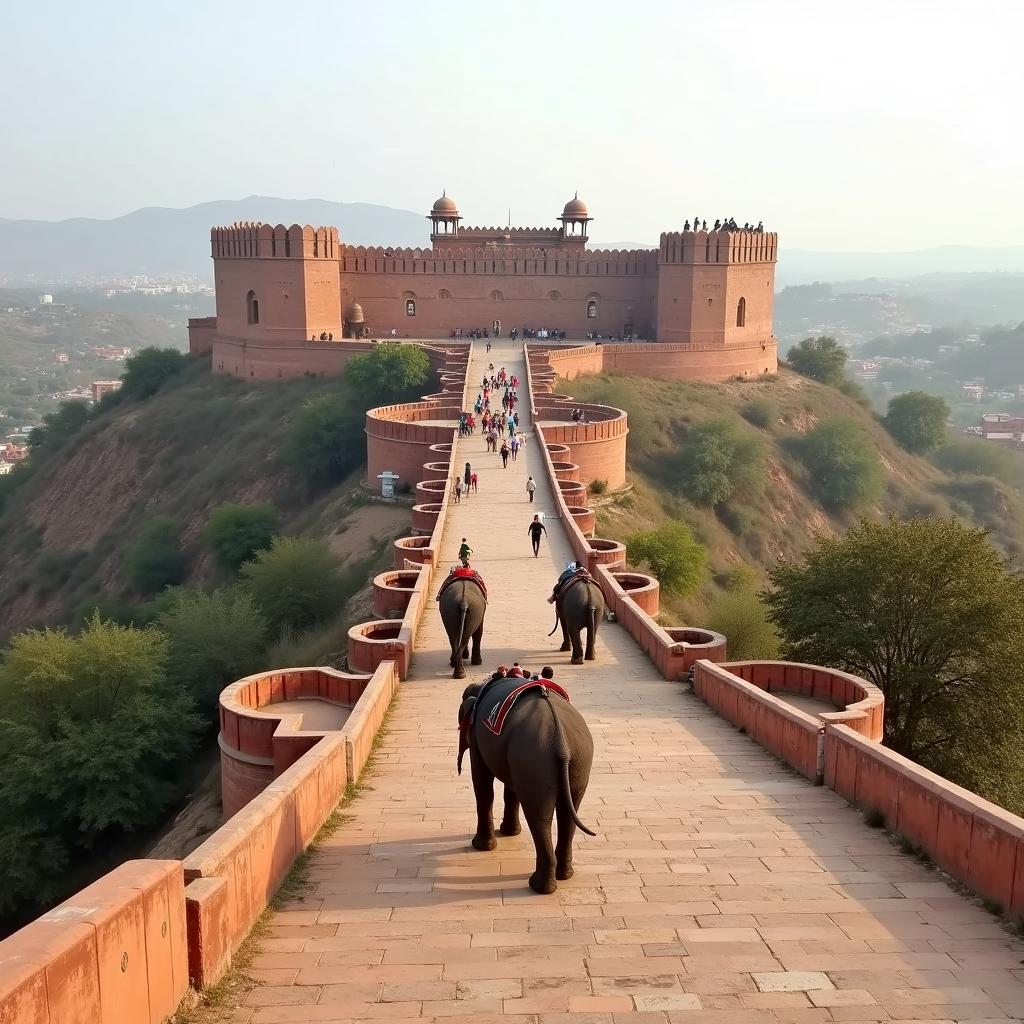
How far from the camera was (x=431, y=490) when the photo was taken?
21719 mm

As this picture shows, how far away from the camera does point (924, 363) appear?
6742 inches

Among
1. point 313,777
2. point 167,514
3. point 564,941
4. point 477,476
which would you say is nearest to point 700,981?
point 564,941

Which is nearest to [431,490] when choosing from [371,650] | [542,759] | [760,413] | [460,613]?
[371,650]

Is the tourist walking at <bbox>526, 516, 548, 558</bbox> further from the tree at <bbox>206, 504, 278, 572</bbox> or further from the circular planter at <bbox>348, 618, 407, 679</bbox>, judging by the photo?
the tree at <bbox>206, 504, 278, 572</bbox>

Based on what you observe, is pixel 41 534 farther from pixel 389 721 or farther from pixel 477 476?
pixel 389 721

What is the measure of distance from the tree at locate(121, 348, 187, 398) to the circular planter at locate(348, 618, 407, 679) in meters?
37.3

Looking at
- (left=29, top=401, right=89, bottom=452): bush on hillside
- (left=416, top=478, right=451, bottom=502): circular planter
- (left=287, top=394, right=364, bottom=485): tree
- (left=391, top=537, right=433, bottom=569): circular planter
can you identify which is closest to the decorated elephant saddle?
(left=391, top=537, right=433, bottom=569): circular planter

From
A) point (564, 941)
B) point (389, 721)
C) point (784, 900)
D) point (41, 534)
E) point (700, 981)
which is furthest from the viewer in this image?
point (41, 534)

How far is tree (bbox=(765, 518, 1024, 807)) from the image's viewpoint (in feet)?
46.3

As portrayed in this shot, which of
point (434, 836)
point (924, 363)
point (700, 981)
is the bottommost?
point (924, 363)

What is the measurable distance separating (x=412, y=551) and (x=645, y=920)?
1083 cm

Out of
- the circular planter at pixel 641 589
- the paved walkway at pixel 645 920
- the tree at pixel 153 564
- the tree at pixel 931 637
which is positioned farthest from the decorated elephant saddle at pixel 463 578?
the tree at pixel 153 564

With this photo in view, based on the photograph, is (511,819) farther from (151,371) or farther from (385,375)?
(151,371)

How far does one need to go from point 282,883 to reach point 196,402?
38615 mm
